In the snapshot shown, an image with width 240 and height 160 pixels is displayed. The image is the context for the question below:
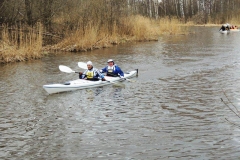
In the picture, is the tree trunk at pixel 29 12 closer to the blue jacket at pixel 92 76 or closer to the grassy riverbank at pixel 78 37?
the grassy riverbank at pixel 78 37

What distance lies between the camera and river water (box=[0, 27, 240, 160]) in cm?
566

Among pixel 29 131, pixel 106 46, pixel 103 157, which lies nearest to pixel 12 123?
pixel 29 131

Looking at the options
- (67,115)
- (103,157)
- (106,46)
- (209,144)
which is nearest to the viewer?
(103,157)

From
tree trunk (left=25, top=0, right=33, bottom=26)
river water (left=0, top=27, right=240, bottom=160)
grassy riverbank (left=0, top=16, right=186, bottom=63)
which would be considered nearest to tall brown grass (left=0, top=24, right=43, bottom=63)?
grassy riverbank (left=0, top=16, right=186, bottom=63)

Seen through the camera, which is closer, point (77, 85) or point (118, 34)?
point (77, 85)

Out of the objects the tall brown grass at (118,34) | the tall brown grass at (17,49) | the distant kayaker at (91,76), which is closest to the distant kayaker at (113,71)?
the distant kayaker at (91,76)

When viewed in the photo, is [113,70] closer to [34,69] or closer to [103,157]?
[34,69]

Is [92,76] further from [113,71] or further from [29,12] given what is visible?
[29,12]

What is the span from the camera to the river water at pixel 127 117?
5656mm

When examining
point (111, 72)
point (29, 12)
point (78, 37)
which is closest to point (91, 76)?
point (111, 72)

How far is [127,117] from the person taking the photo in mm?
7336

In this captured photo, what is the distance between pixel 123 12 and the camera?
2483cm

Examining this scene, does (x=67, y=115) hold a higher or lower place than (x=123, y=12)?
lower

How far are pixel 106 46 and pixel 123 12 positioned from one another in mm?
4903
